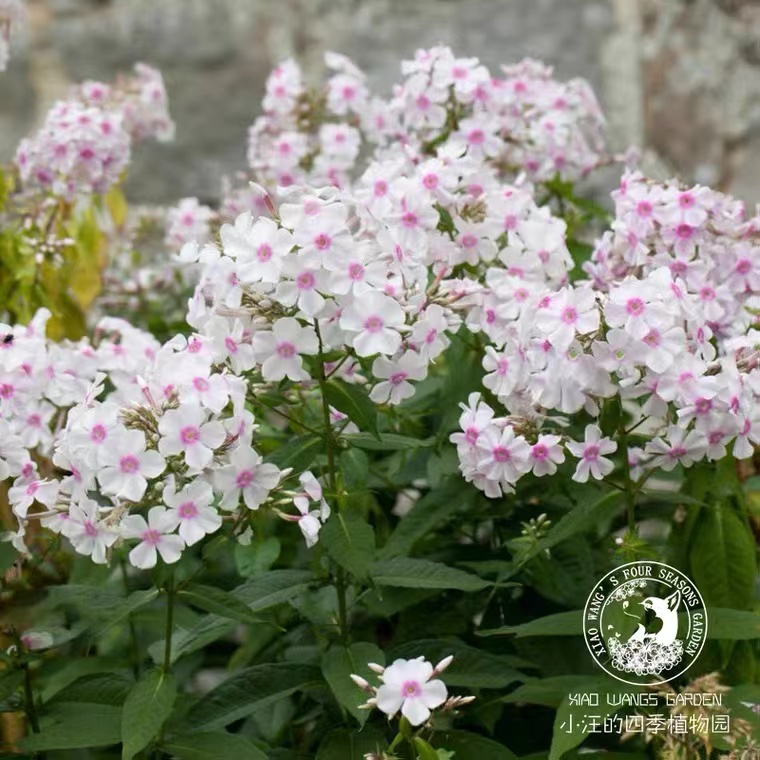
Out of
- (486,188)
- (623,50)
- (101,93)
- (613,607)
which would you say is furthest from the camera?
(623,50)

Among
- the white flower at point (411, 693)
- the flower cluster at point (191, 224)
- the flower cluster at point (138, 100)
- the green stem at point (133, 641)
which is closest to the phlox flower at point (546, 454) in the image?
the white flower at point (411, 693)

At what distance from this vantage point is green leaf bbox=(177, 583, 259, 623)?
1582mm

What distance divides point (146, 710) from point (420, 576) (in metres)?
0.36

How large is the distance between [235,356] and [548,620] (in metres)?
0.48

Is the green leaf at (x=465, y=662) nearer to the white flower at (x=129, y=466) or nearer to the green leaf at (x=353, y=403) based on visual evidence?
the green leaf at (x=353, y=403)

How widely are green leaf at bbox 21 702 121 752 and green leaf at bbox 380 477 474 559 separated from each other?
0.42 meters

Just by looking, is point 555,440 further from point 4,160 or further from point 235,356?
point 4,160

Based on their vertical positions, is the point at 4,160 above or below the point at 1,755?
above

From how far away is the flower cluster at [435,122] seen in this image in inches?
85.2

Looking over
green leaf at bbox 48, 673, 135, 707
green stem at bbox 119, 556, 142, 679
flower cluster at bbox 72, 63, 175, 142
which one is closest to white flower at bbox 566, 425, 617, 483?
green leaf at bbox 48, 673, 135, 707

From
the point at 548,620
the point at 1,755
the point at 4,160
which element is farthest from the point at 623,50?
the point at 1,755

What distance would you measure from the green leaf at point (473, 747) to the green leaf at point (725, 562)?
351 millimetres

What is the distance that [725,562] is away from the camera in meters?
1.84

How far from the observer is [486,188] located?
1.97 metres
